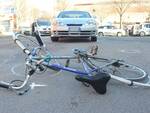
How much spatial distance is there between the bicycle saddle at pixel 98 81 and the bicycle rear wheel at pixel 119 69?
30.6 inches

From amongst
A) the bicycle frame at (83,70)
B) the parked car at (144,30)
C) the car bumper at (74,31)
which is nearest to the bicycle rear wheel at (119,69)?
the bicycle frame at (83,70)

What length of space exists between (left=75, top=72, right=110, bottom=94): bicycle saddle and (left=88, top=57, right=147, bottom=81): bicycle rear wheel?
78cm

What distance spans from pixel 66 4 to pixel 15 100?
67.9 metres

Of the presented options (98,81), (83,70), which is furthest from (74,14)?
(98,81)

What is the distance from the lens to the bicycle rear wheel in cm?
780

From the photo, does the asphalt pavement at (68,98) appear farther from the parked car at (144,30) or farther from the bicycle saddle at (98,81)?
the parked car at (144,30)

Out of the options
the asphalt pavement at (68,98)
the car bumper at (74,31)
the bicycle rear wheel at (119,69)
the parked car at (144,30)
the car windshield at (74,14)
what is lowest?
the parked car at (144,30)

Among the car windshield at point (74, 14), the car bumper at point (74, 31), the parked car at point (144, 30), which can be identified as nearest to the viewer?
the car bumper at point (74, 31)

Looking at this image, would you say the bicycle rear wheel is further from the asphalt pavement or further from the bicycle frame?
the asphalt pavement

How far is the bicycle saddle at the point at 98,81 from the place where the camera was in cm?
672

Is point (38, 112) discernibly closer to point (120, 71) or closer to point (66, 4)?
point (120, 71)

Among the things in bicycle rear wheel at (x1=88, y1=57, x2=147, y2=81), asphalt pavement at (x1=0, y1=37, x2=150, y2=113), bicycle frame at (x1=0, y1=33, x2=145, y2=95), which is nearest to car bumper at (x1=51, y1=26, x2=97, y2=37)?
asphalt pavement at (x1=0, y1=37, x2=150, y2=113)

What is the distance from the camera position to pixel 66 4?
73750 mm

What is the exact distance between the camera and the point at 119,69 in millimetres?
8234
